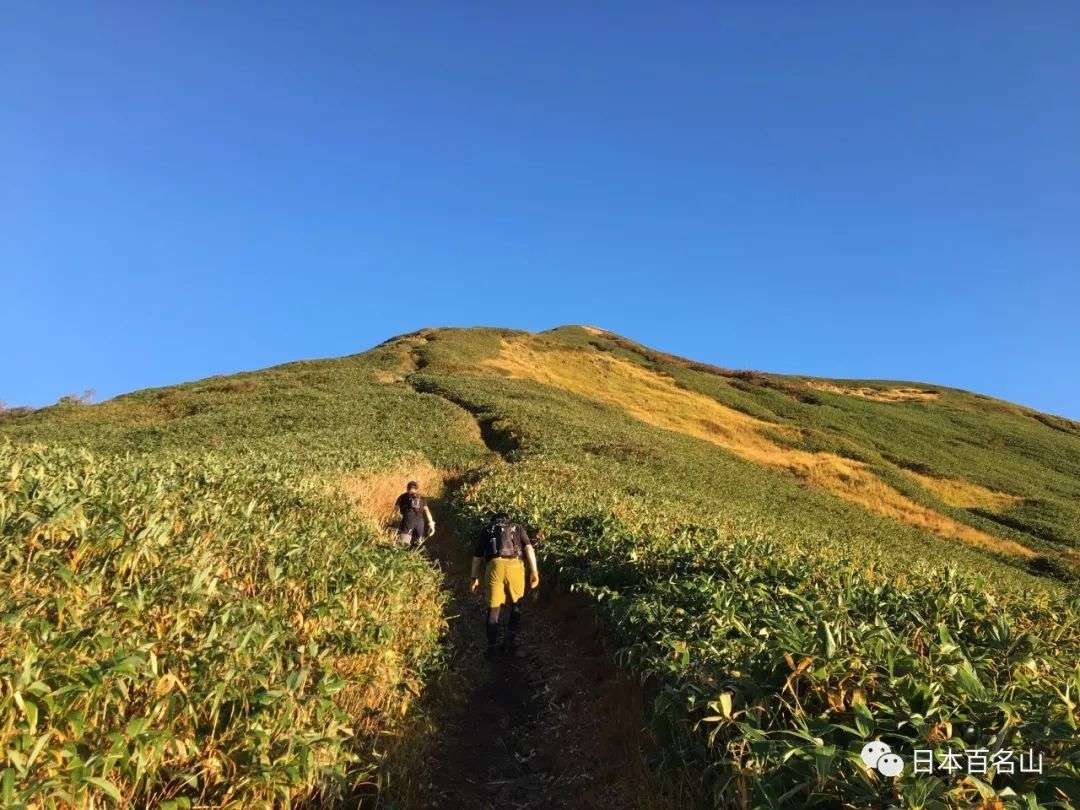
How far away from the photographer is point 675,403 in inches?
2594

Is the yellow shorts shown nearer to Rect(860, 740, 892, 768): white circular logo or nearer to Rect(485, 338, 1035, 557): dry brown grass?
Rect(860, 740, 892, 768): white circular logo

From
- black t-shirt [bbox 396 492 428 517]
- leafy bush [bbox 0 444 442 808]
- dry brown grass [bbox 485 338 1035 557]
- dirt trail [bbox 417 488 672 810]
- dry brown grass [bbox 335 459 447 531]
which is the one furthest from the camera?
dry brown grass [bbox 485 338 1035 557]

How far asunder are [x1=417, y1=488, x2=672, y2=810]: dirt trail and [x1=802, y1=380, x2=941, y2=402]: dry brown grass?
9225 centimetres

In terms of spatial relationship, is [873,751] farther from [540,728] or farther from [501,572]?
[501,572]

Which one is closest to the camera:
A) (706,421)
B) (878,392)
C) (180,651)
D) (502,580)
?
(180,651)

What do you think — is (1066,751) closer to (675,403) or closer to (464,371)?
(464,371)

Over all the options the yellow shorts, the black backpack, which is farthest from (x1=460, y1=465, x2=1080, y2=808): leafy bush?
the black backpack

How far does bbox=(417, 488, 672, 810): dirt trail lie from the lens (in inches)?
242

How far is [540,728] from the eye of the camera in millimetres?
7938

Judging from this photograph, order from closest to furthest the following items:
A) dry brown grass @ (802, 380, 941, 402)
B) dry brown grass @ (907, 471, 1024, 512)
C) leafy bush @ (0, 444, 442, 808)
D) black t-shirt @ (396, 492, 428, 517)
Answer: leafy bush @ (0, 444, 442, 808)
black t-shirt @ (396, 492, 428, 517)
dry brown grass @ (907, 471, 1024, 512)
dry brown grass @ (802, 380, 941, 402)

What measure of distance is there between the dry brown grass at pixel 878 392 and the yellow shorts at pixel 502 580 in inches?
3609

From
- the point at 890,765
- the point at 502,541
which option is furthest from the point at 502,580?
the point at 890,765

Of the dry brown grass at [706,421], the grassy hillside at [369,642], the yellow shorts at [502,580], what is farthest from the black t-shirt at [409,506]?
the dry brown grass at [706,421]

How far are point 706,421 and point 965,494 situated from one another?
21.8m
